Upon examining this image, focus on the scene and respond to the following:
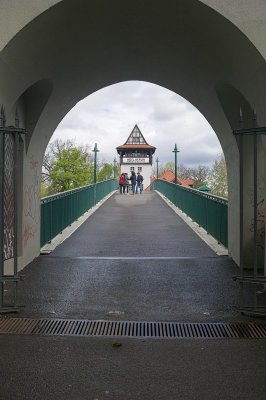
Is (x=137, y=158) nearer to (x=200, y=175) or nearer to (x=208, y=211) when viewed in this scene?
(x=200, y=175)

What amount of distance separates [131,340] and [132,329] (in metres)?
0.43

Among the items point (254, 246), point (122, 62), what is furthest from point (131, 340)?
point (122, 62)

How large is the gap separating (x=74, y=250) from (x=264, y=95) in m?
6.38

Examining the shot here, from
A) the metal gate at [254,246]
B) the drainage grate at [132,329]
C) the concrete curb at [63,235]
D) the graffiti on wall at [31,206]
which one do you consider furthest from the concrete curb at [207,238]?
the drainage grate at [132,329]

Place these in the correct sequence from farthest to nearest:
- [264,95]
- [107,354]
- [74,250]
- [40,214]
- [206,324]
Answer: [74,250] → [40,214] → [264,95] → [206,324] → [107,354]

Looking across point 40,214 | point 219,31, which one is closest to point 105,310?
point 219,31

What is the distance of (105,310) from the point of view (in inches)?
244

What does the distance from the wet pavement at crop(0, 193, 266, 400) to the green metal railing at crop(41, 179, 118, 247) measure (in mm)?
659

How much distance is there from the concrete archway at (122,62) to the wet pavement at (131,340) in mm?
1275

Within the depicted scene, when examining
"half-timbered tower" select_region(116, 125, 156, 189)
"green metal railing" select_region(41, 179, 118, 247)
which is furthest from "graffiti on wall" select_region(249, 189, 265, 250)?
"half-timbered tower" select_region(116, 125, 156, 189)

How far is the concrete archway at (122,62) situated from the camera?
600 cm

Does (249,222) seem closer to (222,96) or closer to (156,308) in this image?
(222,96)

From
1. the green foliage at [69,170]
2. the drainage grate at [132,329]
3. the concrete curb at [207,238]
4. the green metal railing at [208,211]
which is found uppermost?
the green foliage at [69,170]

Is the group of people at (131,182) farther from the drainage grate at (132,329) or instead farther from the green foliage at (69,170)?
the drainage grate at (132,329)
